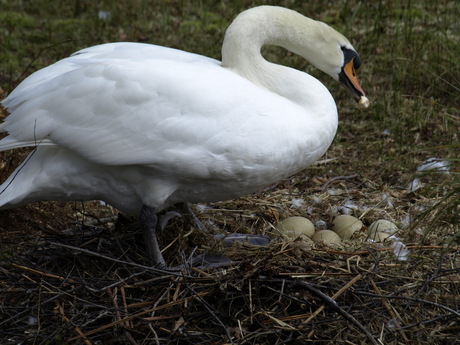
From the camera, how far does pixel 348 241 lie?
4727 mm

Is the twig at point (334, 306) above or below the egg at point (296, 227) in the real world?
above

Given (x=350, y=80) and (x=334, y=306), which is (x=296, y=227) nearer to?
(x=350, y=80)

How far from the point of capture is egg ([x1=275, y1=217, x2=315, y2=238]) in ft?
15.9

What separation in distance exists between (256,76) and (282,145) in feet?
2.06

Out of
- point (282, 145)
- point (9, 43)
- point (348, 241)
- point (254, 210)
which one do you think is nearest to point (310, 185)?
point (254, 210)

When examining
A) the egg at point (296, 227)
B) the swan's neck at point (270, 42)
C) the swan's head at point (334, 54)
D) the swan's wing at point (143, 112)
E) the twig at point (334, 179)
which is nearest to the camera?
the swan's wing at point (143, 112)

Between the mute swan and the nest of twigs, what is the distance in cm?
39

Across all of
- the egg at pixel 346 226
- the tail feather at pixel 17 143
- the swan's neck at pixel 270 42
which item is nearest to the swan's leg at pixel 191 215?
the egg at pixel 346 226

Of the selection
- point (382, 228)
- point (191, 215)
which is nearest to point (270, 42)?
point (191, 215)

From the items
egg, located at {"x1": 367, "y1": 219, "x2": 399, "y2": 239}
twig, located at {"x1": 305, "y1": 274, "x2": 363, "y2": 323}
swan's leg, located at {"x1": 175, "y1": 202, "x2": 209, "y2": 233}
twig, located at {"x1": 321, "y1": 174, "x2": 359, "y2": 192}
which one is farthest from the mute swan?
twig, located at {"x1": 321, "y1": 174, "x2": 359, "y2": 192}

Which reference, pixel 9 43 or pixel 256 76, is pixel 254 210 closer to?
pixel 256 76

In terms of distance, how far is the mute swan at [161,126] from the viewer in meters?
4.06

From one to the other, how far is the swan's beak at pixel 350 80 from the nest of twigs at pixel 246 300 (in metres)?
1.05

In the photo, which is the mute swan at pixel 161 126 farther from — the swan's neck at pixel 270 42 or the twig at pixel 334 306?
the twig at pixel 334 306
